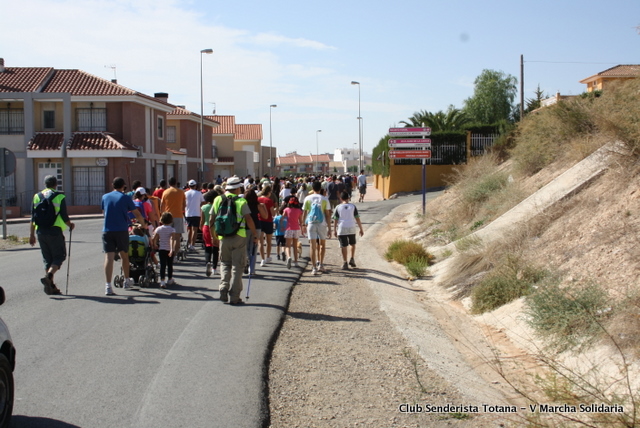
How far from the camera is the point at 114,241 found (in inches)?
396

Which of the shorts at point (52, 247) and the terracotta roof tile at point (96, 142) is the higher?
the terracotta roof tile at point (96, 142)

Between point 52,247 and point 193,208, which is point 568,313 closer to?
point 52,247

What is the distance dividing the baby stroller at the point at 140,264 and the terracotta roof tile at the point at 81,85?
Result: 27.0 m

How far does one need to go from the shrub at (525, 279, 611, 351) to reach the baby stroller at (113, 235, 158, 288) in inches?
243

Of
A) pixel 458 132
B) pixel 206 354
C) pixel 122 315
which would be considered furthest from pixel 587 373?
pixel 458 132

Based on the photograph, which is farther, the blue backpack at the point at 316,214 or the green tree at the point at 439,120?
the green tree at the point at 439,120

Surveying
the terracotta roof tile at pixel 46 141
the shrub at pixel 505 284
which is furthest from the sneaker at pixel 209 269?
the terracotta roof tile at pixel 46 141

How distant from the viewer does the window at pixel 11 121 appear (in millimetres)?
36375

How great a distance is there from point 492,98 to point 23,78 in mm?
39623

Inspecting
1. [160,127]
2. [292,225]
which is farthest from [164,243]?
[160,127]

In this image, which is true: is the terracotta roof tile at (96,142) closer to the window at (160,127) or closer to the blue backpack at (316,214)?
the window at (160,127)

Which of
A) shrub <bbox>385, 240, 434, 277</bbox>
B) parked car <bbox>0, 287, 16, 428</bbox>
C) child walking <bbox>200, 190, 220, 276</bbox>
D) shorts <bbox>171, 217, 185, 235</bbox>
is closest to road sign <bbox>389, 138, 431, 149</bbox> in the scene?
shrub <bbox>385, 240, 434, 277</bbox>

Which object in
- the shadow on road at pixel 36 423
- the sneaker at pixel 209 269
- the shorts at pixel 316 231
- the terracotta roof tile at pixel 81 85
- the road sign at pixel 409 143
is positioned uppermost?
the terracotta roof tile at pixel 81 85

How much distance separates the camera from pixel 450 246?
15102 millimetres
